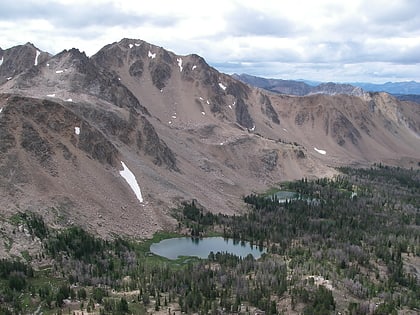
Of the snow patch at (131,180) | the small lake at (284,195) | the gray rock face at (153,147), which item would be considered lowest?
the small lake at (284,195)

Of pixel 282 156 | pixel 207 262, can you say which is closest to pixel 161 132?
pixel 282 156

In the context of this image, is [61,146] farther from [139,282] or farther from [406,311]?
[406,311]

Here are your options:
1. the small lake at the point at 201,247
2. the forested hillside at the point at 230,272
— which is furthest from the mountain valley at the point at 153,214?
the small lake at the point at 201,247

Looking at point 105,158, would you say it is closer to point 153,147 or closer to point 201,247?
point 153,147

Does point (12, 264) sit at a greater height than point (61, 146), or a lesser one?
lesser

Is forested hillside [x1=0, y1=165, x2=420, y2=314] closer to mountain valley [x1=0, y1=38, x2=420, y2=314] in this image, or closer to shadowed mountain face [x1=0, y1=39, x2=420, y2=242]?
mountain valley [x1=0, y1=38, x2=420, y2=314]

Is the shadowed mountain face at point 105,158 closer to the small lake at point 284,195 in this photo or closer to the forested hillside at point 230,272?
the small lake at point 284,195

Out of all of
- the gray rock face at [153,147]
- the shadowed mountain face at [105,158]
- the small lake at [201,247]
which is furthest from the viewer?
the gray rock face at [153,147]

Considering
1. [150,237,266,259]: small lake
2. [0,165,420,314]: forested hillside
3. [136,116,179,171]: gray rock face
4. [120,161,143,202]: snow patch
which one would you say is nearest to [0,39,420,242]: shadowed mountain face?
[136,116,179,171]: gray rock face
